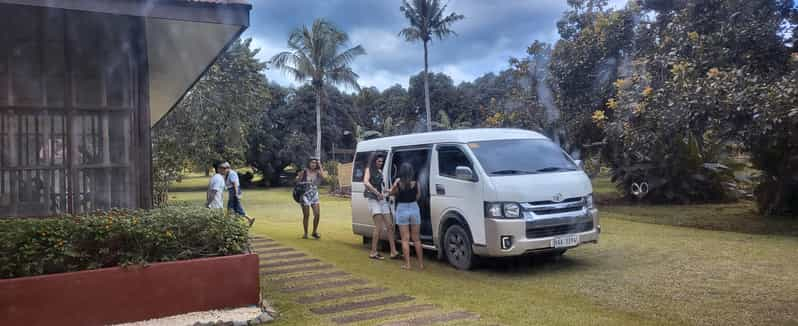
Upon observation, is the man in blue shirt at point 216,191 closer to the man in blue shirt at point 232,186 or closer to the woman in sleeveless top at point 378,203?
the man in blue shirt at point 232,186

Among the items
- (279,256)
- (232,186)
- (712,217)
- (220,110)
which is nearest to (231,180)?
(232,186)

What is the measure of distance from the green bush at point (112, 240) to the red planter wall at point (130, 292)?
0.47 feet

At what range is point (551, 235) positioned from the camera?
7.39 metres

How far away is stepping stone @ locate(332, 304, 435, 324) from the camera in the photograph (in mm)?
5441

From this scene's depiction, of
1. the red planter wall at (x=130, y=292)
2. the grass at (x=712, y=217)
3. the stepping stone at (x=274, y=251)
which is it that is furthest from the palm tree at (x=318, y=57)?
the red planter wall at (x=130, y=292)

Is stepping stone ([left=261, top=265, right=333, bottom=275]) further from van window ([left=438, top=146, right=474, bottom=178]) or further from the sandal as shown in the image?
van window ([left=438, top=146, right=474, bottom=178])

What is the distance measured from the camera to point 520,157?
316 inches

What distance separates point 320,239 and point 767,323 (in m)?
7.81

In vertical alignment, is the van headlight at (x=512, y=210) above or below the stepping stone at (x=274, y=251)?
above

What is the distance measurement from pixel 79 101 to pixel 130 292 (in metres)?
2.16

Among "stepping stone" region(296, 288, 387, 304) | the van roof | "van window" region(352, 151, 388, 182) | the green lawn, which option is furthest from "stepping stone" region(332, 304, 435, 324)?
"van window" region(352, 151, 388, 182)

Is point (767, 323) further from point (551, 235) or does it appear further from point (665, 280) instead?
point (551, 235)

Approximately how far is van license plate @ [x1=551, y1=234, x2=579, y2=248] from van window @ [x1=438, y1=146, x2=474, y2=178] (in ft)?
5.15

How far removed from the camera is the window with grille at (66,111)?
571 cm
